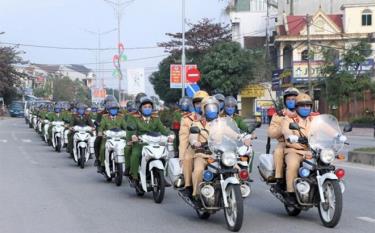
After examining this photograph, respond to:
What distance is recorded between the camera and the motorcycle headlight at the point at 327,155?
8711 mm

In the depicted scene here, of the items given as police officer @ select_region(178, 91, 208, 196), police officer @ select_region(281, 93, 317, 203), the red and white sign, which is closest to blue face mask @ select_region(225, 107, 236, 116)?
police officer @ select_region(178, 91, 208, 196)

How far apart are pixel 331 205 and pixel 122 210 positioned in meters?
3.54

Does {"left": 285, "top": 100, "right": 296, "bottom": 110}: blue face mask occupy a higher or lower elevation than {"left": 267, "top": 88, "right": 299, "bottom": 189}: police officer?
higher

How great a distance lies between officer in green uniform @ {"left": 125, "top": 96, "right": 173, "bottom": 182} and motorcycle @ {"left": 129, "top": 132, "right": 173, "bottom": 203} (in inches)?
7.1

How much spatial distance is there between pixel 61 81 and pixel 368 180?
10951 cm

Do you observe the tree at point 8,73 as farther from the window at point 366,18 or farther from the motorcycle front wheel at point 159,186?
the motorcycle front wheel at point 159,186

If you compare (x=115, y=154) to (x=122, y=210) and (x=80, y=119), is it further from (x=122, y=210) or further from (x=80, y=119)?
(x=80, y=119)

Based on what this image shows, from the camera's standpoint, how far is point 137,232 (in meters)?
8.83

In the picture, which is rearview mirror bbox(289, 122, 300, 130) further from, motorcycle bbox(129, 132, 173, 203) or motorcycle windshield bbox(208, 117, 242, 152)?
motorcycle bbox(129, 132, 173, 203)

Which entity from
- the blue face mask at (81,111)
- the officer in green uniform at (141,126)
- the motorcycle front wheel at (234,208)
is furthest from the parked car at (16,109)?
the motorcycle front wheel at (234,208)

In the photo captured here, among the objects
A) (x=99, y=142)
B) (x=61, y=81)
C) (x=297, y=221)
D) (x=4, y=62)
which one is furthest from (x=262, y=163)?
(x=61, y=81)

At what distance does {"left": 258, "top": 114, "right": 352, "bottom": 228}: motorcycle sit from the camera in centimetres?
865

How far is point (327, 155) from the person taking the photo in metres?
8.71

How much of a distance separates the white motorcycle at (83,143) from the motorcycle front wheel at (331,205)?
10029mm
